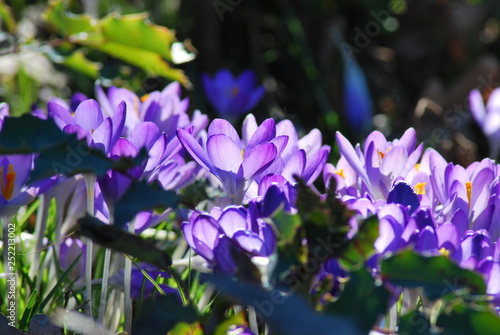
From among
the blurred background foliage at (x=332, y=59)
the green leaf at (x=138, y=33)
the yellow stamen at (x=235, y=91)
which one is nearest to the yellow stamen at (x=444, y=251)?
the green leaf at (x=138, y=33)

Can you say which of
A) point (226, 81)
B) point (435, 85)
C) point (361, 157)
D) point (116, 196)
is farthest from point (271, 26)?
point (116, 196)

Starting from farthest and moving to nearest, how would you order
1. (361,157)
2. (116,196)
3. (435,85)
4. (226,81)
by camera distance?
(435,85)
(226,81)
(361,157)
(116,196)

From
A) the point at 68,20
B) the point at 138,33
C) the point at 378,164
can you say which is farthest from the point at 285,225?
the point at 68,20

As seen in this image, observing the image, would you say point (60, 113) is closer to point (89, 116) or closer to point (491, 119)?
point (89, 116)

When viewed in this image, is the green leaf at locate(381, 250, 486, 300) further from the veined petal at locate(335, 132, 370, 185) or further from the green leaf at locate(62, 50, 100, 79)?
the green leaf at locate(62, 50, 100, 79)

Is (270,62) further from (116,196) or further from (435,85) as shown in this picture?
(116,196)

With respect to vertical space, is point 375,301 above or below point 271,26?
above
